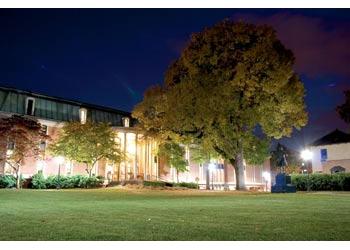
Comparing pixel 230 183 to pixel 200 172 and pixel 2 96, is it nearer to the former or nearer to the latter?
pixel 200 172

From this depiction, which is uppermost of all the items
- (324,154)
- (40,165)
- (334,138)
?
(334,138)

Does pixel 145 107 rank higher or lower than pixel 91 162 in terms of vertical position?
higher

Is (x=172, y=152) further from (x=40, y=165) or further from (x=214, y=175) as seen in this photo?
(x=214, y=175)

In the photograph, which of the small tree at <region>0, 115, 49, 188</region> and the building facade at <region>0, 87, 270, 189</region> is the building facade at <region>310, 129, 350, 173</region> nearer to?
the building facade at <region>0, 87, 270, 189</region>

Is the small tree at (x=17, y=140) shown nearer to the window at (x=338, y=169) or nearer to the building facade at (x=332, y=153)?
the building facade at (x=332, y=153)

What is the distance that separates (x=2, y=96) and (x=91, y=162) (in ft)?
37.1

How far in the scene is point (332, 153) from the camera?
4397 cm

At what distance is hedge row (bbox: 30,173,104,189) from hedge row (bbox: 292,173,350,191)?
17.1m

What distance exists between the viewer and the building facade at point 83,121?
37500 millimetres

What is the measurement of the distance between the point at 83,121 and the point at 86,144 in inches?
348

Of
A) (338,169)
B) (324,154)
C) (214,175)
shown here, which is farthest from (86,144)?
(338,169)

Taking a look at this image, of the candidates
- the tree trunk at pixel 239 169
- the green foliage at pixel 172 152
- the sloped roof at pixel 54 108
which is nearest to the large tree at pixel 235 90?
the tree trunk at pixel 239 169

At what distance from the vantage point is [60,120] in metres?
40.7

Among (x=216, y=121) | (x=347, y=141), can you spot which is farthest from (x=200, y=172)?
(x=216, y=121)
